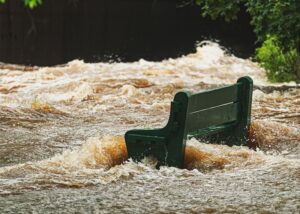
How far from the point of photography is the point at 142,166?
7648mm

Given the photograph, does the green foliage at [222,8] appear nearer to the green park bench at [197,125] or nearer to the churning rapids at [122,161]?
the churning rapids at [122,161]

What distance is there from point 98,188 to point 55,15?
2494 centimetres

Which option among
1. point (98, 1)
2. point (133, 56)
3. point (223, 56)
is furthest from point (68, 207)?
point (98, 1)

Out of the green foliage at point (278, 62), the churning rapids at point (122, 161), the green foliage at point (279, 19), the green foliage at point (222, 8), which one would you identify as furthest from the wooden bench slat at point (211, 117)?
the green foliage at point (278, 62)

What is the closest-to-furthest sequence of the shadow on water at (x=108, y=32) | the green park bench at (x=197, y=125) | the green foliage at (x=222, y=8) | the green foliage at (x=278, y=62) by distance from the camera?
the green park bench at (x=197, y=125) < the green foliage at (x=222, y=8) < the green foliage at (x=278, y=62) < the shadow on water at (x=108, y=32)

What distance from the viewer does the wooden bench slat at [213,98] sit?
7844 millimetres

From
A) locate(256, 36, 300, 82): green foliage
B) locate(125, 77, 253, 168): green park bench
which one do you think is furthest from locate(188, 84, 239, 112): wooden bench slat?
locate(256, 36, 300, 82): green foliage

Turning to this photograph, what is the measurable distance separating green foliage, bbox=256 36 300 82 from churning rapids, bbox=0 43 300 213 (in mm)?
1078

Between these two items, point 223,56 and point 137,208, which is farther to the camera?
point 223,56

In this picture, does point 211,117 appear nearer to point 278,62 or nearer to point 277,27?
point 277,27

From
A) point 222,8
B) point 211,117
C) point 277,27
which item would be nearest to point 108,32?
point 222,8

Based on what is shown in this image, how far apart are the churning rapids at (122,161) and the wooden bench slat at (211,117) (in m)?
0.21

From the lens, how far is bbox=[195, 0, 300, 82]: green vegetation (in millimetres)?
14094

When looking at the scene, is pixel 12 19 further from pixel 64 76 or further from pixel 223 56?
pixel 64 76
